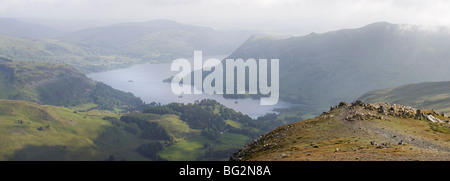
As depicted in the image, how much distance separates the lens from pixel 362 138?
37719 millimetres

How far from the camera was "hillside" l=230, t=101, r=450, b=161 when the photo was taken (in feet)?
102

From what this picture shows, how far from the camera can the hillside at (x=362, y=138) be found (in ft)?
102

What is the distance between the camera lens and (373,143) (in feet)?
113

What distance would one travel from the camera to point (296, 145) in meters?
38.6

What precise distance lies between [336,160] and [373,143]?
8.27 m
